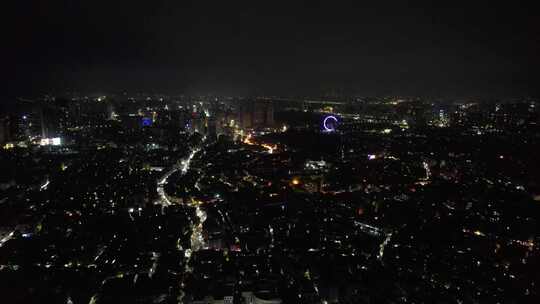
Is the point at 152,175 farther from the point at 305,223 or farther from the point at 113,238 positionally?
the point at 305,223

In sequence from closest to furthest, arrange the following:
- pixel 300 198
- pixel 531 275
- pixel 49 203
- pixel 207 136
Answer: pixel 531 275 < pixel 49 203 < pixel 300 198 < pixel 207 136

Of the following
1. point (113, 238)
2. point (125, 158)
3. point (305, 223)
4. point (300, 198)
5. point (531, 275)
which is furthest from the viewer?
point (125, 158)

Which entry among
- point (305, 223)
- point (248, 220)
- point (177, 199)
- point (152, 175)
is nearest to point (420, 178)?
point (305, 223)

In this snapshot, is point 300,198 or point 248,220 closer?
point 248,220

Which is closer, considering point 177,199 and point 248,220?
point 248,220

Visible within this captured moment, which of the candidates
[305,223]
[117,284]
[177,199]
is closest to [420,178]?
[305,223]

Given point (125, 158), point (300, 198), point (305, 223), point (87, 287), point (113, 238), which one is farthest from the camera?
point (125, 158)

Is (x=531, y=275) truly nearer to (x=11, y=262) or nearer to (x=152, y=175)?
(x=11, y=262)

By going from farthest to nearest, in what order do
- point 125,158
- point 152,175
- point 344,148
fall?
point 344,148 → point 125,158 → point 152,175
